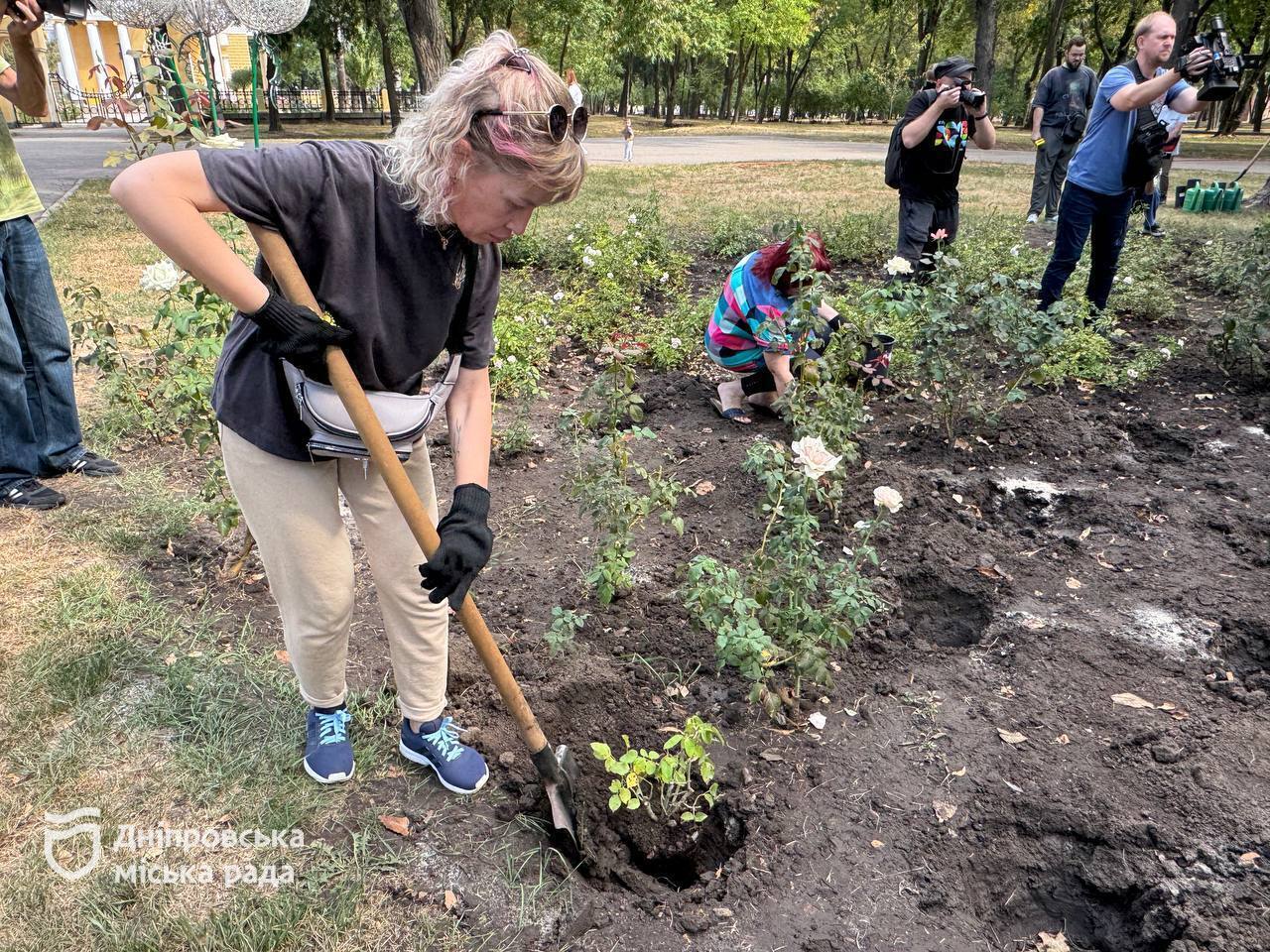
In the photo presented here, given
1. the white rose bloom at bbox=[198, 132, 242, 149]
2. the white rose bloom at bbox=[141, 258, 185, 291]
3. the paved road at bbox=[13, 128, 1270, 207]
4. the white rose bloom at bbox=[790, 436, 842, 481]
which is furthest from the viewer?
the paved road at bbox=[13, 128, 1270, 207]

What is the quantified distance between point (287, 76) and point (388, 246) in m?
38.7

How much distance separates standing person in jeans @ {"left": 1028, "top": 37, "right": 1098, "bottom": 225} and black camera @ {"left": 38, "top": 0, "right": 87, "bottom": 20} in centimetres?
Result: 884

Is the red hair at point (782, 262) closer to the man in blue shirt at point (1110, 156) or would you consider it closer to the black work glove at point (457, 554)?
the man in blue shirt at point (1110, 156)

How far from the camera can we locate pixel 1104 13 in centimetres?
3178

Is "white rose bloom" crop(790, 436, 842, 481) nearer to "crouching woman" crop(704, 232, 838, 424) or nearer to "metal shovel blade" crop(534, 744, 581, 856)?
"metal shovel blade" crop(534, 744, 581, 856)

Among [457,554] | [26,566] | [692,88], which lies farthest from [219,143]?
[692,88]

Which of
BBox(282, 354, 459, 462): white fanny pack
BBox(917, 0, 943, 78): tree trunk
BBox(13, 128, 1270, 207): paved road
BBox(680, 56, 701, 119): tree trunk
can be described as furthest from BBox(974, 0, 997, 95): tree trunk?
BBox(680, 56, 701, 119): tree trunk

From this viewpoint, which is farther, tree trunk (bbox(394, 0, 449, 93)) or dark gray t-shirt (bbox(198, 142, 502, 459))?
tree trunk (bbox(394, 0, 449, 93))

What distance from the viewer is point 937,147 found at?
5250mm

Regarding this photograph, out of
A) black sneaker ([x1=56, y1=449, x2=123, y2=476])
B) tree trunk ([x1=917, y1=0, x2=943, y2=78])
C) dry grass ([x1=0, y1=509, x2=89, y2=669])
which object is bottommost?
dry grass ([x1=0, y1=509, x2=89, y2=669])

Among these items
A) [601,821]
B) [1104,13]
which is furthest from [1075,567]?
[1104,13]

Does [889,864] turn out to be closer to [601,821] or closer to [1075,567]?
[601,821]

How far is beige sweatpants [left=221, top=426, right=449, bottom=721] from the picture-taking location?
6.27 feet

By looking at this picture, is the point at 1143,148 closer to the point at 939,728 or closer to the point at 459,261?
the point at 939,728
